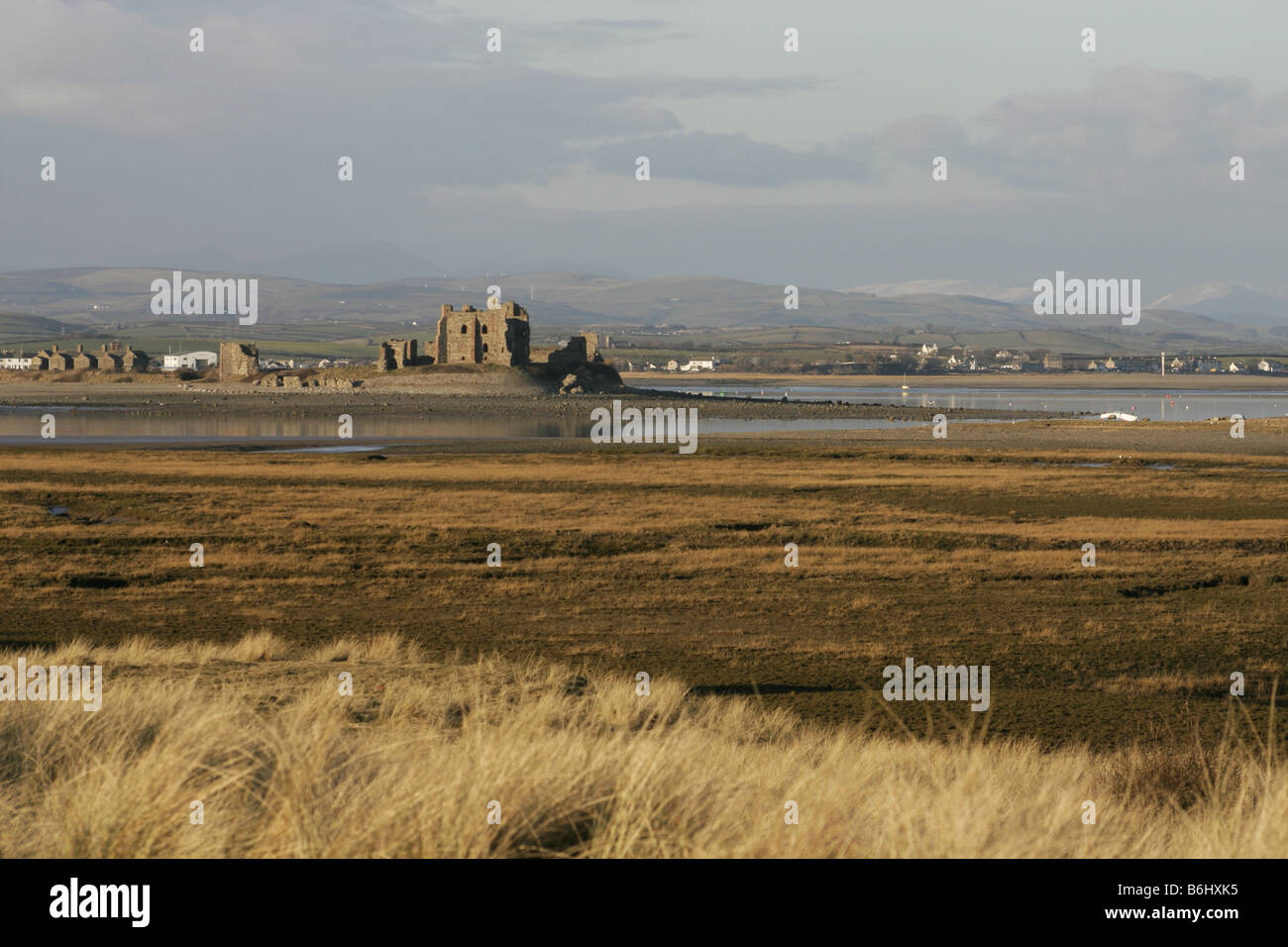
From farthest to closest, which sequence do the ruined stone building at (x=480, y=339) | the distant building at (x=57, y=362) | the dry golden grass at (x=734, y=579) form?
the distant building at (x=57, y=362) → the ruined stone building at (x=480, y=339) → the dry golden grass at (x=734, y=579)

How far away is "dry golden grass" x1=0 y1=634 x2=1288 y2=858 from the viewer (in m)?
5.22

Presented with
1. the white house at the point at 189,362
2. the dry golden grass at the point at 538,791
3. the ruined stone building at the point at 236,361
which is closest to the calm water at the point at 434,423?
the ruined stone building at the point at 236,361

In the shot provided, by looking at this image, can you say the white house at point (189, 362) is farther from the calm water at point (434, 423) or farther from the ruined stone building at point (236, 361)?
the calm water at point (434, 423)

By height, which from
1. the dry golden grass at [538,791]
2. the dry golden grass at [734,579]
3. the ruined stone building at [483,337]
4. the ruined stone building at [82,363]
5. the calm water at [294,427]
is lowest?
the dry golden grass at [734,579]

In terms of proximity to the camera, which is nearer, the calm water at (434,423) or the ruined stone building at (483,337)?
the calm water at (434,423)

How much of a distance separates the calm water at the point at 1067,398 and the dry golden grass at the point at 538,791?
8703 cm

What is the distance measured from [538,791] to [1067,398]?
13273 centimetres

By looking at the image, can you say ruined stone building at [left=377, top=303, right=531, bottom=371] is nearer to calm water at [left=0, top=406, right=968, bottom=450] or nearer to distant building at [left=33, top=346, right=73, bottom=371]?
calm water at [left=0, top=406, right=968, bottom=450]

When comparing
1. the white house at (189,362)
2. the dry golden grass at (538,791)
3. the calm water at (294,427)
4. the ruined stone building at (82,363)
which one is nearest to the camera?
the dry golden grass at (538,791)

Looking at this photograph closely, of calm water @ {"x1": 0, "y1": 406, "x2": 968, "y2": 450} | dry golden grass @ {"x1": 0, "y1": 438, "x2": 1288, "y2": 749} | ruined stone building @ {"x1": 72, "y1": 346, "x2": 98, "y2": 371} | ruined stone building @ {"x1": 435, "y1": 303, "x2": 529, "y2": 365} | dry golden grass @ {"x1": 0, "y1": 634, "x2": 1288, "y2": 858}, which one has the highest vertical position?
ruined stone building @ {"x1": 435, "y1": 303, "x2": 529, "y2": 365}

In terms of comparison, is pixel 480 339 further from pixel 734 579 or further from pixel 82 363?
pixel 734 579

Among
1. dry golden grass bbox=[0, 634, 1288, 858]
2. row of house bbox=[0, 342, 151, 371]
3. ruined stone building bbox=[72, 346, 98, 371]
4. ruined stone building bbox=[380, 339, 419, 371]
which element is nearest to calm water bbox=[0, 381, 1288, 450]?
ruined stone building bbox=[380, 339, 419, 371]

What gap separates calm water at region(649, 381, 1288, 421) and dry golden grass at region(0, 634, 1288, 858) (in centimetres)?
8703

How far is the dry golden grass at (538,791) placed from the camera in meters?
5.22
